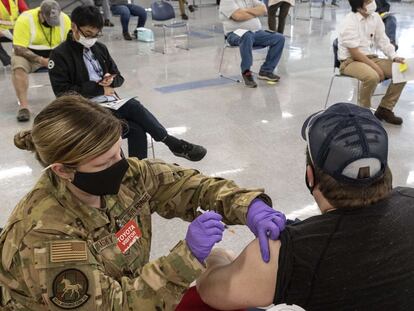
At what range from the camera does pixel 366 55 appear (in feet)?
12.1

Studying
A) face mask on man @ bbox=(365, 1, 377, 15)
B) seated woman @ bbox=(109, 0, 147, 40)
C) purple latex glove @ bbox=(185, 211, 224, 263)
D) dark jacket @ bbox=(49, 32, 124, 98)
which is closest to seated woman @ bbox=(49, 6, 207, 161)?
dark jacket @ bbox=(49, 32, 124, 98)

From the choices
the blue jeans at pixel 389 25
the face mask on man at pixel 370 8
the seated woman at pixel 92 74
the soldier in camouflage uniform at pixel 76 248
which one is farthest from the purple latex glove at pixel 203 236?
the blue jeans at pixel 389 25

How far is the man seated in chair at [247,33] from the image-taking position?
15.1 feet

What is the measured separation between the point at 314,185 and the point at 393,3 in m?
11.6

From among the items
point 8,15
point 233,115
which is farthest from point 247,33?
point 8,15

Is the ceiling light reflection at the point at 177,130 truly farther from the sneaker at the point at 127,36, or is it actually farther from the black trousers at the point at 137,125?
the sneaker at the point at 127,36

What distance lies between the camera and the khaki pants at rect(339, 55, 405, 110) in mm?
3493

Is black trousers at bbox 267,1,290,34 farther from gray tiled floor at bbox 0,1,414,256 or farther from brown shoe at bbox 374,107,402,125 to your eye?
brown shoe at bbox 374,107,402,125

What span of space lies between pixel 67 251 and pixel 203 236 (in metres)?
0.33

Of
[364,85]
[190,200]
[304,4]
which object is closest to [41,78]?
[364,85]

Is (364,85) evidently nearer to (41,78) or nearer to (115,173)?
(115,173)

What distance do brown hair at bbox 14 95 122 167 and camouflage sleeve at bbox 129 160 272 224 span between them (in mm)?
275

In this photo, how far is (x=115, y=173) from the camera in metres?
1.21

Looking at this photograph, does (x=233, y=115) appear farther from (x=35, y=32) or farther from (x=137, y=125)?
(x=35, y=32)
